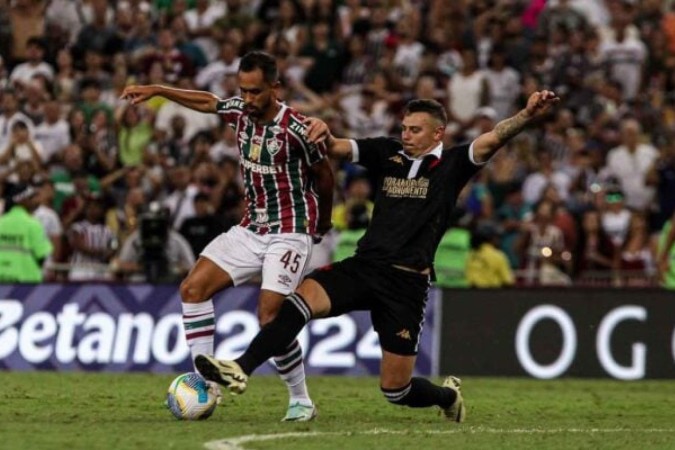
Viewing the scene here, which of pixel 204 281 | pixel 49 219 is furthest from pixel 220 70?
pixel 204 281

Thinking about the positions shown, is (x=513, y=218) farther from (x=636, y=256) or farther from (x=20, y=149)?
(x=20, y=149)

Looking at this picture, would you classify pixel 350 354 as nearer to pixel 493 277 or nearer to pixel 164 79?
pixel 493 277

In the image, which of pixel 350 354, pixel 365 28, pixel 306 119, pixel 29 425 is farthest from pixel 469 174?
pixel 365 28

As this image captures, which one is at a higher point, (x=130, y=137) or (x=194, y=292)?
(x=130, y=137)

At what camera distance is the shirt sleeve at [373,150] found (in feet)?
37.3

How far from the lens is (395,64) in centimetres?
2456

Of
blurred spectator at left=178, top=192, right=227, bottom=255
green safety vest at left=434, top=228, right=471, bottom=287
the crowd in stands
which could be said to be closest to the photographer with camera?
the crowd in stands

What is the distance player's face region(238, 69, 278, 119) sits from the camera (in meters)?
11.2

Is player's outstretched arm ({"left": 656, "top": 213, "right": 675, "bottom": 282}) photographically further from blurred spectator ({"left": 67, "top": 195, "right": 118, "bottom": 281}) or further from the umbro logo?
the umbro logo

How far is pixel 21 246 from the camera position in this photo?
776 inches

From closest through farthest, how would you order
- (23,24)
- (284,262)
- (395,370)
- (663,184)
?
1. (395,370)
2. (284,262)
3. (663,184)
4. (23,24)

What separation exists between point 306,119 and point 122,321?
793cm

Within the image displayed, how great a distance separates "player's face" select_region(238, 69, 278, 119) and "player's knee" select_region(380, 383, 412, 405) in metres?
2.02

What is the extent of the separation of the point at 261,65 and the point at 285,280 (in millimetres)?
1455
